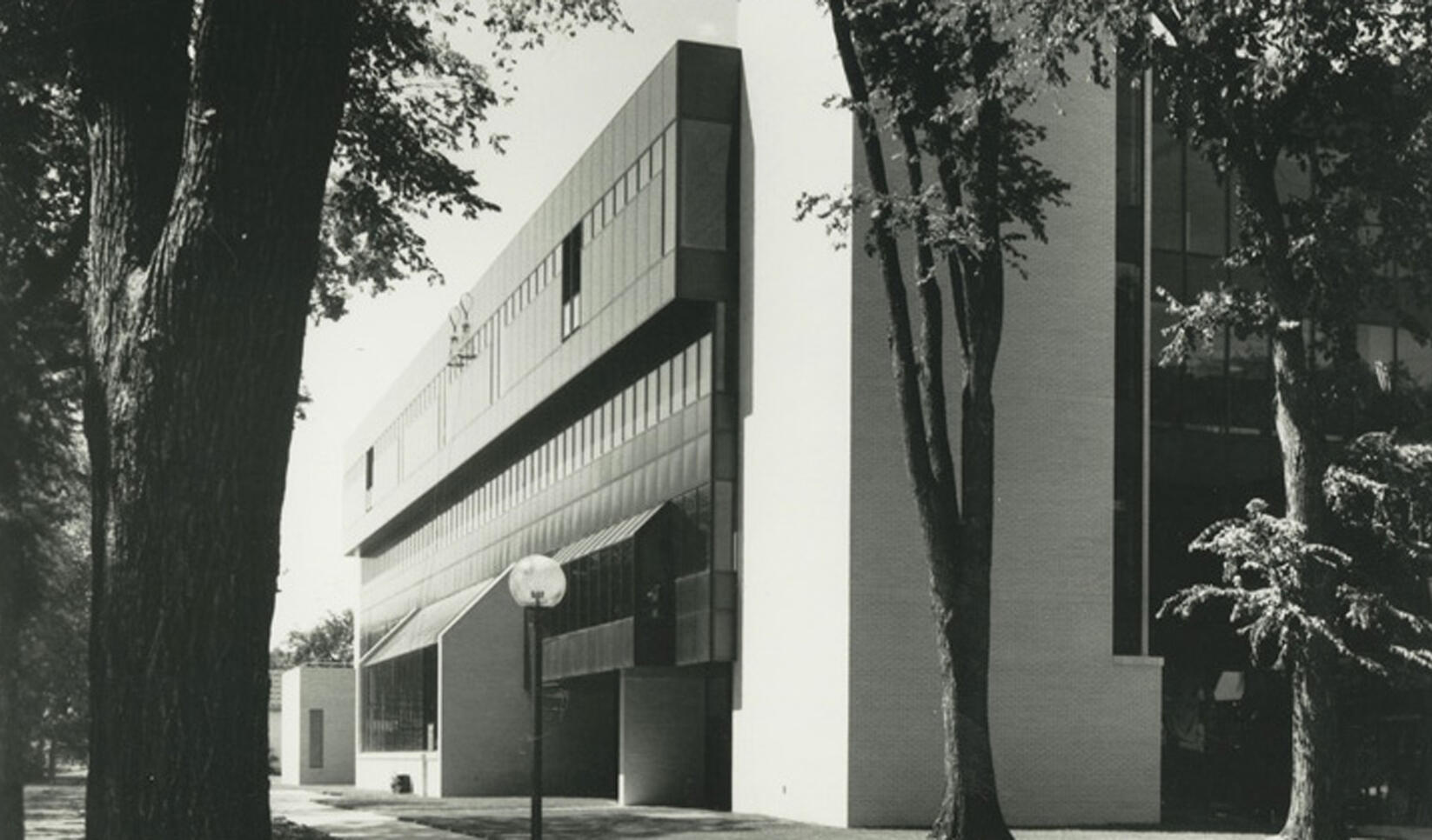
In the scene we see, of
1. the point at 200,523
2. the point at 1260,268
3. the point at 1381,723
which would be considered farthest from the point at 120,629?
the point at 1381,723

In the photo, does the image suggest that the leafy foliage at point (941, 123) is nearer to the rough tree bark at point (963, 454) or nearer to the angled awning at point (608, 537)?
the rough tree bark at point (963, 454)

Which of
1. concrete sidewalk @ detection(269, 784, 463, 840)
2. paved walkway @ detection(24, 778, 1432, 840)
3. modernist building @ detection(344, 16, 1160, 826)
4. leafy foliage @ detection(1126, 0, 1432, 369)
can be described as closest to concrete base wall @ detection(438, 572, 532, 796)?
modernist building @ detection(344, 16, 1160, 826)

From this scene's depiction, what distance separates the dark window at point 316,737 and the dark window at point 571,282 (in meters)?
40.0

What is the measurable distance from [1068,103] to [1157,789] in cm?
1170

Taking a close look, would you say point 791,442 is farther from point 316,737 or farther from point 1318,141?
point 316,737

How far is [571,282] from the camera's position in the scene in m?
40.6

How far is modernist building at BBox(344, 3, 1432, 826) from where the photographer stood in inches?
1078

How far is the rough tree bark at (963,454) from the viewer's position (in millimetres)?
20500

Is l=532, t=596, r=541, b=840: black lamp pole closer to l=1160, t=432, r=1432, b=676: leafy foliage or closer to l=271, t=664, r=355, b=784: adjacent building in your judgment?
l=1160, t=432, r=1432, b=676: leafy foliage

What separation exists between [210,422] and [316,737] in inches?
2879

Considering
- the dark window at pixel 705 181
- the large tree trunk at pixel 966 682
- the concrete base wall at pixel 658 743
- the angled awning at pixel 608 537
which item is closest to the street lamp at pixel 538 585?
the large tree trunk at pixel 966 682

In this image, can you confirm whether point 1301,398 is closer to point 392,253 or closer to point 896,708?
point 896,708

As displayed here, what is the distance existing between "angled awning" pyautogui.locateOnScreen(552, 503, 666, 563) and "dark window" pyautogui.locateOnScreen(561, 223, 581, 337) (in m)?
5.04

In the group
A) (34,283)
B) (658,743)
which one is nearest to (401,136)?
(34,283)
